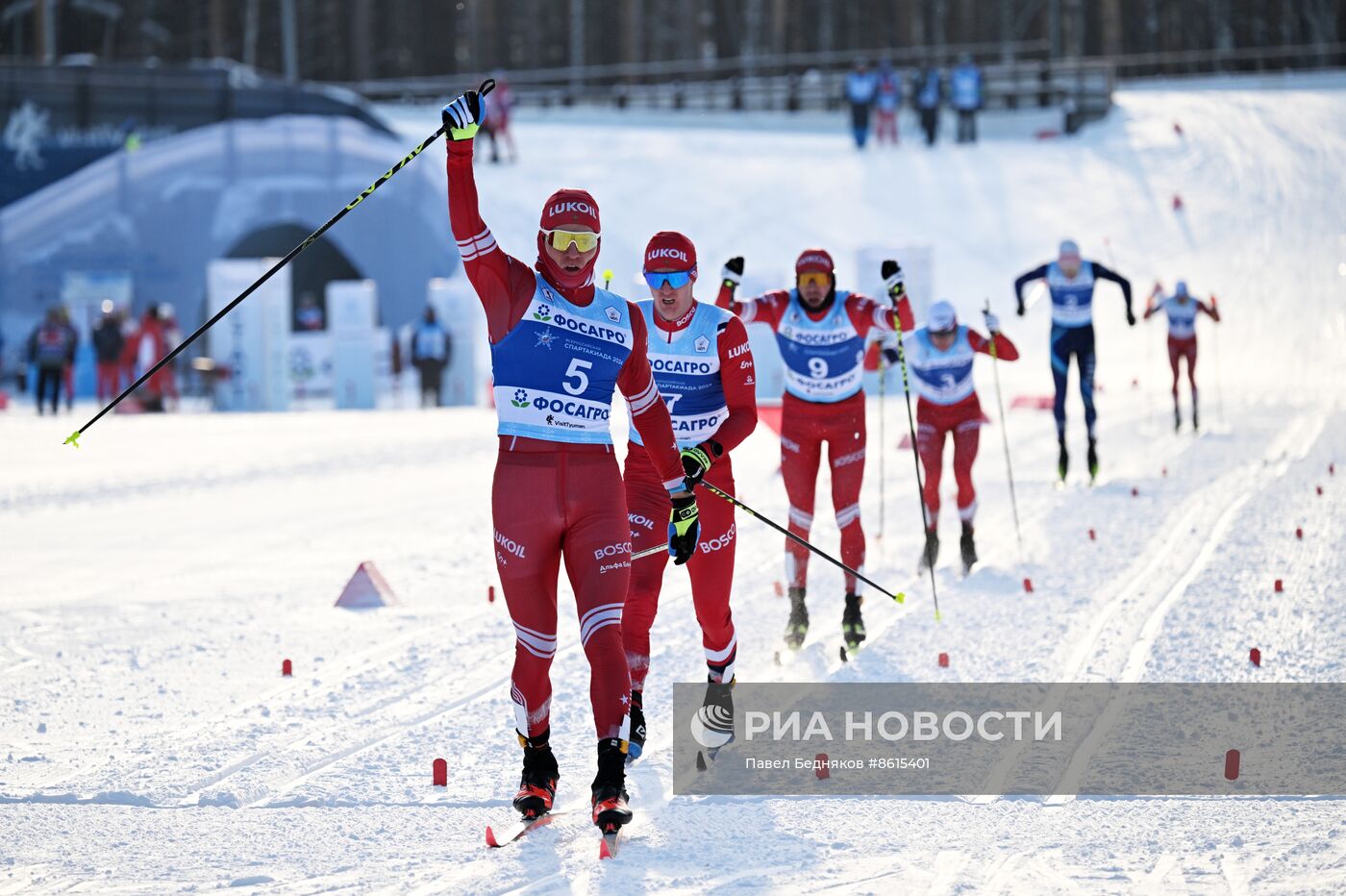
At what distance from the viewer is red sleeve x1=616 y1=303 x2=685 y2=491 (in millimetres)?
5781

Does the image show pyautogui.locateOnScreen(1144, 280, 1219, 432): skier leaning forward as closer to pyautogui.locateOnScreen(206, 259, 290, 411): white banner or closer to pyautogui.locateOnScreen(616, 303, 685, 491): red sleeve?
pyautogui.locateOnScreen(206, 259, 290, 411): white banner

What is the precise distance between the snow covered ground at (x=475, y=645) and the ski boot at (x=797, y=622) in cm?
13

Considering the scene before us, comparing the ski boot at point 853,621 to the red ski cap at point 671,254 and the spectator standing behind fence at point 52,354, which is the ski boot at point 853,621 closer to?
the red ski cap at point 671,254

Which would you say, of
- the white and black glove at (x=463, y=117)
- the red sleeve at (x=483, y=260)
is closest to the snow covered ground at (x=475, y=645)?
the red sleeve at (x=483, y=260)

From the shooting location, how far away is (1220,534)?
466 inches

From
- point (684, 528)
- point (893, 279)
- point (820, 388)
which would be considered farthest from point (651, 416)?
point (893, 279)

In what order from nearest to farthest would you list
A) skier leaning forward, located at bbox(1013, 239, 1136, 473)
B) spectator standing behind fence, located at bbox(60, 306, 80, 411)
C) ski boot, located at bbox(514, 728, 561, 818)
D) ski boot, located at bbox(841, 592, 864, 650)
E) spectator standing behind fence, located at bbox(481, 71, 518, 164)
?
ski boot, located at bbox(514, 728, 561, 818) < ski boot, located at bbox(841, 592, 864, 650) < skier leaning forward, located at bbox(1013, 239, 1136, 473) < spectator standing behind fence, located at bbox(60, 306, 80, 411) < spectator standing behind fence, located at bbox(481, 71, 518, 164)

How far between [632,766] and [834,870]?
57.9 inches

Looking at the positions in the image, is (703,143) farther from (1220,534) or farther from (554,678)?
(554,678)

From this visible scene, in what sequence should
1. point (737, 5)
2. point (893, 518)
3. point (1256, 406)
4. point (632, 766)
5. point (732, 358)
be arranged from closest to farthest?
point (632, 766) < point (732, 358) < point (893, 518) < point (1256, 406) < point (737, 5)

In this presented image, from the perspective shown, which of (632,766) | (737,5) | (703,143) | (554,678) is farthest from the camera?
(737,5)

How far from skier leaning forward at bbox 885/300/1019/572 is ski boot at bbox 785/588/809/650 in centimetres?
257

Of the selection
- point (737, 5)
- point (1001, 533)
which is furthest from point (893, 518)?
point (737, 5)

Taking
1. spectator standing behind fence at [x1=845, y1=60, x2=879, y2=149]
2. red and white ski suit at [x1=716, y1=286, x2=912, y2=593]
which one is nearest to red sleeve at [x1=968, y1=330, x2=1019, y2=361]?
red and white ski suit at [x1=716, y1=286, x2=912, y2=593]
